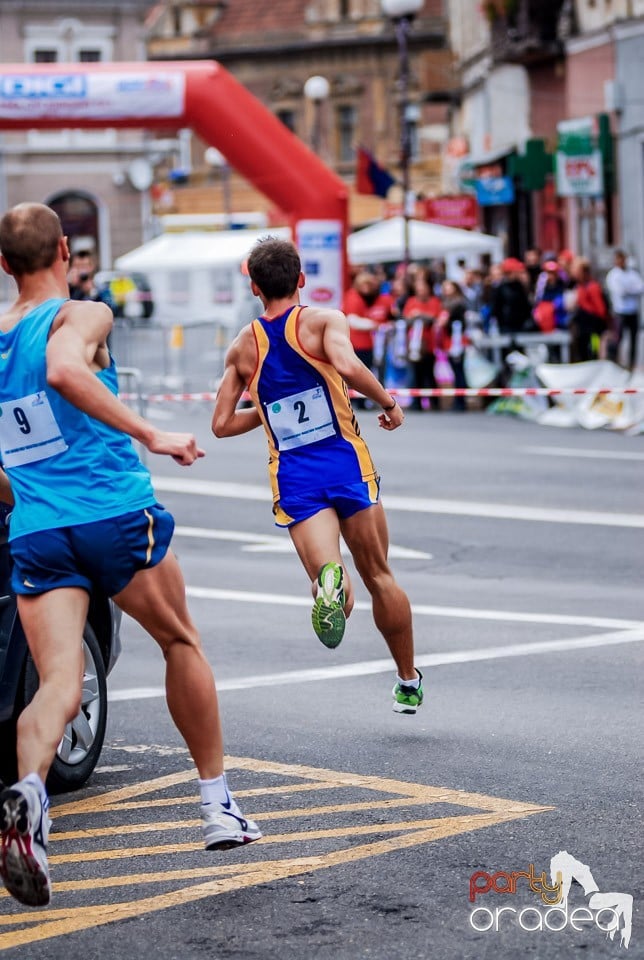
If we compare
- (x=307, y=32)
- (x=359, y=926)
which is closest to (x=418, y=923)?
(x=359, y=926)

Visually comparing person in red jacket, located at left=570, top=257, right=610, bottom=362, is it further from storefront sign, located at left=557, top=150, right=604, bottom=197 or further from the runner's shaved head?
the runner's shaved head

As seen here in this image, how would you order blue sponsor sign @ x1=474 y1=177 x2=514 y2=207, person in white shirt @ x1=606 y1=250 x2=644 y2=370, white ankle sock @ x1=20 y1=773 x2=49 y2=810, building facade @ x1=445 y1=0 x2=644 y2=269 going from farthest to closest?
1. blue sponsor sign @ x1=474 y1=177 x2=514 y2=207
2. building facade @ x1=445 y1=0 x2=644 y2=269
3. person in white shirt @ x1=606 y1=250 x2=644 y2=370
4. white ankle sock @ x1=20 y1=773 x2=49 y2=810

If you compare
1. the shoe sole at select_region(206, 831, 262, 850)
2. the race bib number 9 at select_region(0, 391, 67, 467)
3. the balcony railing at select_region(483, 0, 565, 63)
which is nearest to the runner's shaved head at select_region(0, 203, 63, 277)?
the race bib number 9 at select_region(0, 391, 67, 467)

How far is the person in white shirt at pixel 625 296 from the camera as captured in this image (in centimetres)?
2888

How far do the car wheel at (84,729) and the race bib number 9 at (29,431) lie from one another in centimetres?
118

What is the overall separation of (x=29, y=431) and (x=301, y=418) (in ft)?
7.67

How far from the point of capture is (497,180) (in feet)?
139

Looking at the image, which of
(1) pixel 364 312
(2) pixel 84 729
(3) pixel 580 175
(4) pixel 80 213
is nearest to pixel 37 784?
(2) pixel 84 729

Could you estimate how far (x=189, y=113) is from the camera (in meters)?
24.1

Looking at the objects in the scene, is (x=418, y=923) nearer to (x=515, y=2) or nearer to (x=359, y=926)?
(x=359, y=926)

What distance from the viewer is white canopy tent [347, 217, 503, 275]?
32344mm

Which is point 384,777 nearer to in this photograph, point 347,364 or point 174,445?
point 347,364

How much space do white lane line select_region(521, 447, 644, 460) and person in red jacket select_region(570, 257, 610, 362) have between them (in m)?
5.96

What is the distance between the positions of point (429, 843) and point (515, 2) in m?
35.2
